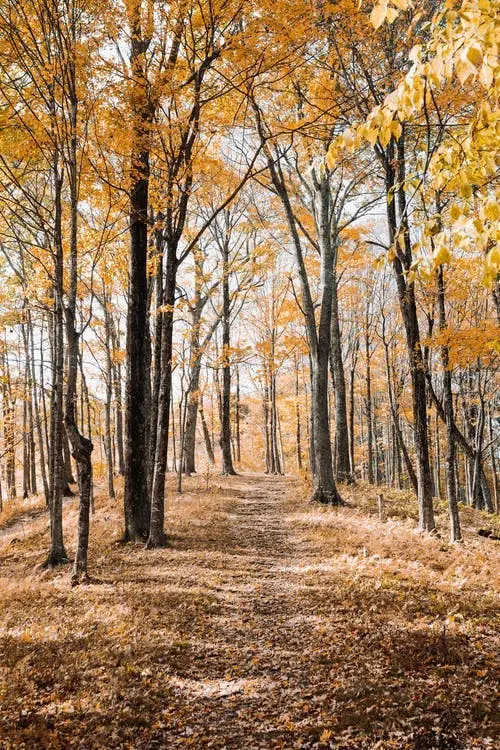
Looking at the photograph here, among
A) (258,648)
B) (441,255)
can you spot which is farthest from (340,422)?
(441,255)

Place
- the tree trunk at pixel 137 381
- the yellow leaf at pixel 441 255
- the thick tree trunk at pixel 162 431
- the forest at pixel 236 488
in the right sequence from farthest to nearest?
the tree trunk at pixel 137 381 < the thick tree trunk at pixel 162 431 < the forest at pixel 236 488 < the yellow leaf at pixel 441 255

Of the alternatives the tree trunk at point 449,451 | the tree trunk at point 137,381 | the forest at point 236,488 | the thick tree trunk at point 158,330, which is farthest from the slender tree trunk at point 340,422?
the tree trunk at point 137,381

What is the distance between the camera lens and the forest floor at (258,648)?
365 centimetres

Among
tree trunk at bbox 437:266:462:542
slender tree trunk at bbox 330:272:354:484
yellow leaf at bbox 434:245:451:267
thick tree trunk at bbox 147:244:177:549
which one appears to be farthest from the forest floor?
slender tree trunk at bbox 330:272:354:484

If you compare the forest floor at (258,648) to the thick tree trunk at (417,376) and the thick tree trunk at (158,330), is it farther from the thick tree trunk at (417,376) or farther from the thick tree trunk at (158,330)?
the thick tree trunk at (158,330)

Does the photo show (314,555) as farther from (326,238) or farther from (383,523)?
(326,238)

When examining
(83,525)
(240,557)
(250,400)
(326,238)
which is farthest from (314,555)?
(250,400)

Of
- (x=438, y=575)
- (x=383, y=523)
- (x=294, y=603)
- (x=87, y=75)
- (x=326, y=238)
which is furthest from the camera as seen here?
(x=326, y=238)

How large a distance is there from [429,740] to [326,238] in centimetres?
1238

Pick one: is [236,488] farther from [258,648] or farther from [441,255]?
[441,255]

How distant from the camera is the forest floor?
365 centimetres

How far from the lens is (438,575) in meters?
7.10

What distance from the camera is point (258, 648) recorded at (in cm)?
511

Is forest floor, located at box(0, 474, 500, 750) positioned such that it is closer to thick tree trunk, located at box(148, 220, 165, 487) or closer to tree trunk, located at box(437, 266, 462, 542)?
tree trunk, located at box(437, 266, 462, 542)
